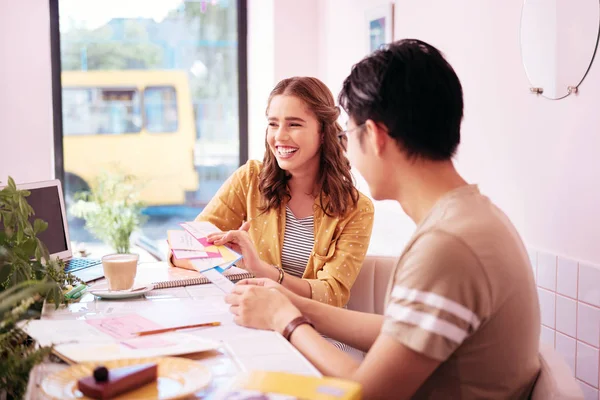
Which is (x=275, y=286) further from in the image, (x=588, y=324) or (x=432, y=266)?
(x=588, y=324)

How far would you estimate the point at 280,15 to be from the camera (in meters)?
4.47

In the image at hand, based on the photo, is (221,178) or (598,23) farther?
(221,178)

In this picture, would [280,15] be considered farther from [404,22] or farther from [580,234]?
[580,234]

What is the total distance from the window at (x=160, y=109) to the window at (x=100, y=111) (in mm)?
Result: 68

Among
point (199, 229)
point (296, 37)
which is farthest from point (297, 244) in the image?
point (296, 37)

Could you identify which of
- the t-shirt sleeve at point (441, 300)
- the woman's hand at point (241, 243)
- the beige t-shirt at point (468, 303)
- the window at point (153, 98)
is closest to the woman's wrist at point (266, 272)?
the woman's hand at point (241, 243)

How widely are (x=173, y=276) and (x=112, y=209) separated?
2.43 m

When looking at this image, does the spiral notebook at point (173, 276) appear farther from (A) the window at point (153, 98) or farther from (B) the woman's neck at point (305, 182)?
(A) the window at point (153, 98)

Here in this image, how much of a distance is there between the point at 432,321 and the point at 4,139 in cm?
354

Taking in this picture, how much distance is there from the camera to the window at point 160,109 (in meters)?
4.80

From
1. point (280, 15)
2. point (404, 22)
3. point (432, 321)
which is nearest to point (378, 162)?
point (432, 321)

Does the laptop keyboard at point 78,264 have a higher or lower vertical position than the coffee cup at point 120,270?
lower

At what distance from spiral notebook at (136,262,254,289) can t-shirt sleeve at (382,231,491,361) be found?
972 mm

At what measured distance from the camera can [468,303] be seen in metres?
1.18
